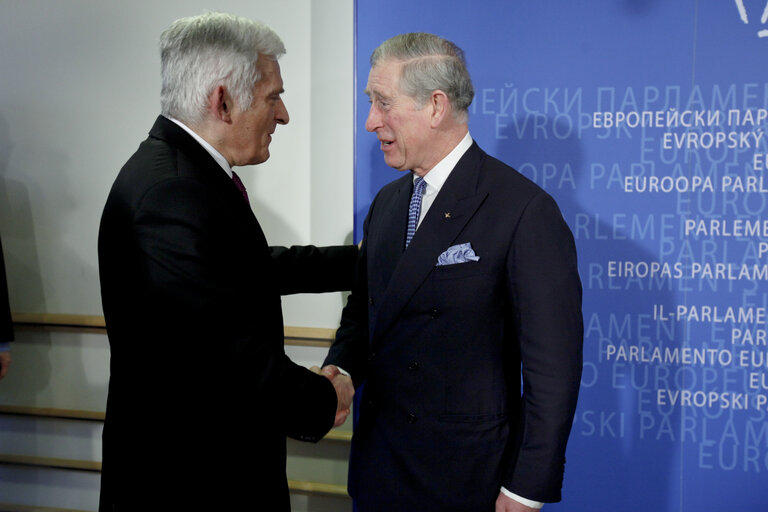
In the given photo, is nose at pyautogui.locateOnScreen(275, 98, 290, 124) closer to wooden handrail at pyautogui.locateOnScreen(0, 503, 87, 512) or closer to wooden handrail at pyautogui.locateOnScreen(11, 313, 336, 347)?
wooden handrail at pyautogui.locateOnScreen(11, 313, 336, 347)

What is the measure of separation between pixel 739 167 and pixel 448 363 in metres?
1.28

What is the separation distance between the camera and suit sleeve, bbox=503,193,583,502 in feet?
4.56

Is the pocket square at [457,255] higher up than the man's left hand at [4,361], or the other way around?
the pocket square at [457,255]

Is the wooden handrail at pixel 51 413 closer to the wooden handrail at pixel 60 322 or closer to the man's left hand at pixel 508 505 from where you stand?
the wooden handrail at pixel 60 322

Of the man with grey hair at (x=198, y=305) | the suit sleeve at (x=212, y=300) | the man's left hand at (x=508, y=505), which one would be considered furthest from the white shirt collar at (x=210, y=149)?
the man's left hand at (x=508, y=505)

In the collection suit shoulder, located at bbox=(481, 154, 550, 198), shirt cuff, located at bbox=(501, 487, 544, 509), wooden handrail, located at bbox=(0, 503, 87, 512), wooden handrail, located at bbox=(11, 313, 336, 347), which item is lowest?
→ wooden handrail, located at bbox=(0, 503, 87, 512)

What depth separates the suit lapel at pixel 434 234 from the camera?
4.94ft

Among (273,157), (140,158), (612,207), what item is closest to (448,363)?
(140,158)

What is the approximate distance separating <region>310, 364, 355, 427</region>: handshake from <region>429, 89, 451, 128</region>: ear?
2.24 ft

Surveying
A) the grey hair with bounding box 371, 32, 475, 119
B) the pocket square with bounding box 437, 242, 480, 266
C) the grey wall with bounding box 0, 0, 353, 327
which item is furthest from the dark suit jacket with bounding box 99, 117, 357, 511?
the grey wall with bounding box 0, 0, 353, 327

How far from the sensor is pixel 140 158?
1.41 m

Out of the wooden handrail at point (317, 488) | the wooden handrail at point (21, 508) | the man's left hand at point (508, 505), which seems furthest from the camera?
the wooden handrail at point (21, 508)

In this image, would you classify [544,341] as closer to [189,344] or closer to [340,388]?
[340,388]

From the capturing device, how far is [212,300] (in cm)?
134
